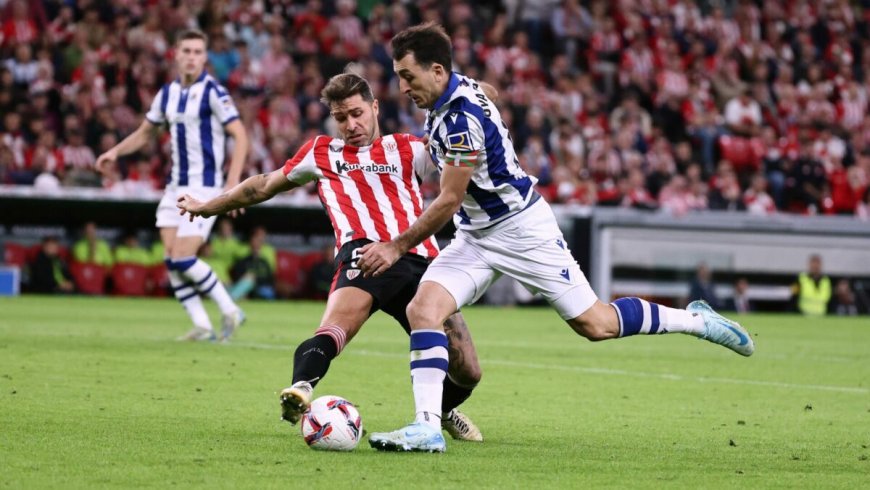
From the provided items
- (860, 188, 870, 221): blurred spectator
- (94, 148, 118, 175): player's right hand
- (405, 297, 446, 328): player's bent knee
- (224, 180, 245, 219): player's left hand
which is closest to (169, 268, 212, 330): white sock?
(224, 180, 245, 219): player's left hand

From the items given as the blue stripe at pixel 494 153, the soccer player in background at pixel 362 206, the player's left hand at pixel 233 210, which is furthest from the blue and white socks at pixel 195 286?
the blue stripe at pixel 494 153

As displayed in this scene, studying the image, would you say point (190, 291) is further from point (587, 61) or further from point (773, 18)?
point (773, 18)

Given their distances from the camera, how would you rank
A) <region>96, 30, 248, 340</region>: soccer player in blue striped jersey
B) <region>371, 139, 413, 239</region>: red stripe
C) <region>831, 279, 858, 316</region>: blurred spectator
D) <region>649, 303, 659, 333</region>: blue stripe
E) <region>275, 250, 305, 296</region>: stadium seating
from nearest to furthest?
<region>649, 303, 659, 333</region>: blue stripe < <region>371, 139, 413, 239</region>: red stripe < <region>96, 30, 248, 340</region>: soccer player in blue striped jersey < <region>275, 250, 305, 296</region>: stadium seating < <region>831, 279, 858, 316</region>: blurred spectator

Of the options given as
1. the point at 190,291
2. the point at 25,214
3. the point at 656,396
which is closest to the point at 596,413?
the point at 656,396

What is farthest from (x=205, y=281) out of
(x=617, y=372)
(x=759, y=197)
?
(x=759, y=197)

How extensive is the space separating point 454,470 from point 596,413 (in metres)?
2.60

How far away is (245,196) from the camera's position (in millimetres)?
7051

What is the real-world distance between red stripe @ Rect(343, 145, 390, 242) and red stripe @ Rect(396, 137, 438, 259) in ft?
0.62

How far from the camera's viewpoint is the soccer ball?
6.17 m

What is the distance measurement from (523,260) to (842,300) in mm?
16841

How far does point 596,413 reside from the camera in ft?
26.7

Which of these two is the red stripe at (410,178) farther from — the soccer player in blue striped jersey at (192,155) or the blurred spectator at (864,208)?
the blurred spectator at (864,208)

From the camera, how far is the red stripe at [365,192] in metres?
7.16

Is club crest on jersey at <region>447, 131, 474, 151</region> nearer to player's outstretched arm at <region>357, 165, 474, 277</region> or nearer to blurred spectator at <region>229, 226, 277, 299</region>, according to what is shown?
player's outstretched arm at <region>357, 165, 474, 277</region>
